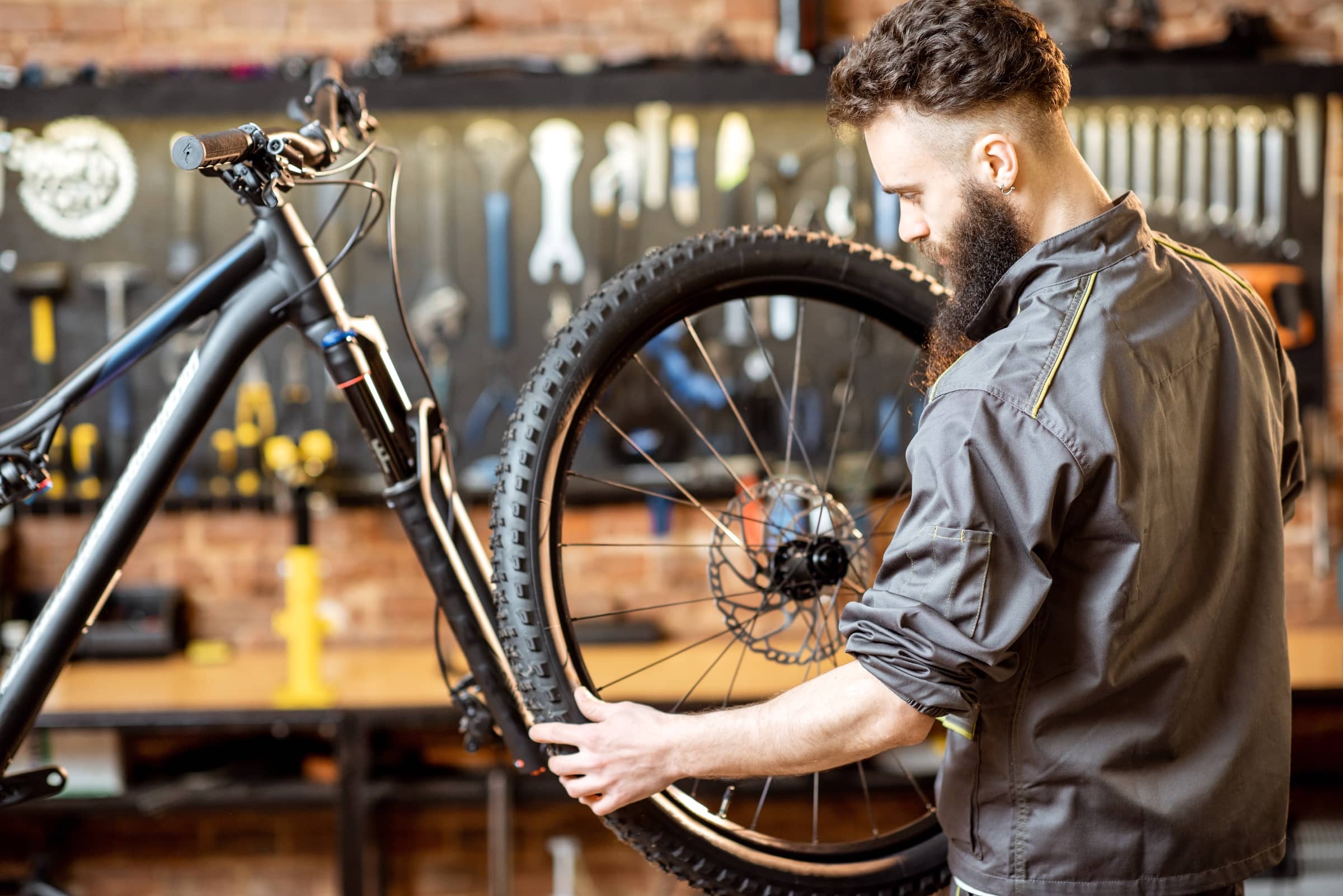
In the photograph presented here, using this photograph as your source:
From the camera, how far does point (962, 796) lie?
3.46ft

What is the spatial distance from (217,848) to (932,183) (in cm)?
278

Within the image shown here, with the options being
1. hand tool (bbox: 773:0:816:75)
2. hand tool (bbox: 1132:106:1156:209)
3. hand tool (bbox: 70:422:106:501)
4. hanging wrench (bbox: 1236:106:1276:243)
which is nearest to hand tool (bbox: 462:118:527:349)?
hand tool (bbox: 773:0:816:75)

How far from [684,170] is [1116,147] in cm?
106

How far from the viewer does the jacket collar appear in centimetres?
96

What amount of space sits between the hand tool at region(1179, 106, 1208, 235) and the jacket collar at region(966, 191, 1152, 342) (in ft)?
6.59

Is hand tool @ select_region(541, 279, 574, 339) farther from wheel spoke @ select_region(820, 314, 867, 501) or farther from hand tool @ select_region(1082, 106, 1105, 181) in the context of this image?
hand tool @ select_region(1082, 106, 1105, 181)

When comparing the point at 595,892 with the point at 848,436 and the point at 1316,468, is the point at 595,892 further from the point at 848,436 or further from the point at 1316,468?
the point at 1316,468

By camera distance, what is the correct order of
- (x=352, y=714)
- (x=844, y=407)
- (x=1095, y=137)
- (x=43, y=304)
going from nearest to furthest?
(x=844, y=407), (x=352, y=714), (x=1095, y=137), (x=43, y=304)

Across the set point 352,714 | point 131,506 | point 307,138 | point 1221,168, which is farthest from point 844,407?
point 1221,168

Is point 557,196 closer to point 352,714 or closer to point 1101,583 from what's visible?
point 352,714

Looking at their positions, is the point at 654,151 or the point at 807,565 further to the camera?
the point at 654,151

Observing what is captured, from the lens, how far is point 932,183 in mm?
1003

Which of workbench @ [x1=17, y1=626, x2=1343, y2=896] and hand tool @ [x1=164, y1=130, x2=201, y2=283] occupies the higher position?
hand tool @ [x1=164, y1=130, x2=201, y2=283]

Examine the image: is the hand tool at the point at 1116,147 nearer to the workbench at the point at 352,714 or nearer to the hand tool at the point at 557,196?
the hand tool at the point at 557,196
